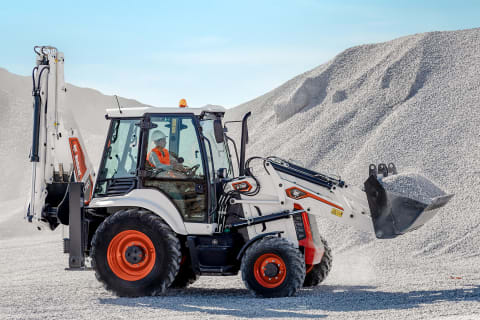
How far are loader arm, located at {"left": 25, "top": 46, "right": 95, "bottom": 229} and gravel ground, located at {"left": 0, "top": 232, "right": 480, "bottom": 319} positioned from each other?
4.20 feet

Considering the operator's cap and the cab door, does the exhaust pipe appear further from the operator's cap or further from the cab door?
the operator's cap

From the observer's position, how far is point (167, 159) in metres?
8.75

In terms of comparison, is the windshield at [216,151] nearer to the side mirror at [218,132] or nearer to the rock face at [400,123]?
the side mirror at [218,132]

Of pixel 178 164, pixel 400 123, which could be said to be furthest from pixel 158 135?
pixel 400 123

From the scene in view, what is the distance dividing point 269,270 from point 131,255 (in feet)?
6.23

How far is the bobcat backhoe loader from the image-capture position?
338 inches

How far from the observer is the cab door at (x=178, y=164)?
8672 mm

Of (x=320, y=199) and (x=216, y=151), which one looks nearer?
(x=320, y=199)

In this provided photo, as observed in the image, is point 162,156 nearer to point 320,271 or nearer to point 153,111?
point 153,111

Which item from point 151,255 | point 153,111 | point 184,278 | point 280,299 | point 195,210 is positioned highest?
point 153,111

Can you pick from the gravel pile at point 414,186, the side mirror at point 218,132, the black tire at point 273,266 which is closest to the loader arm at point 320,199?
the black tire at point 273,266

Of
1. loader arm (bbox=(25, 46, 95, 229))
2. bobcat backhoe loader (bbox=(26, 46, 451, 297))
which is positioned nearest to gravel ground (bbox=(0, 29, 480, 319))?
bobcat backhoe loader (bbox=(26, 46, 451, 297))

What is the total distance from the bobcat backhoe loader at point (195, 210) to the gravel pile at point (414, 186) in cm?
730

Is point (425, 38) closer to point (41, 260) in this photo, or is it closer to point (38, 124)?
point (41, 260)
